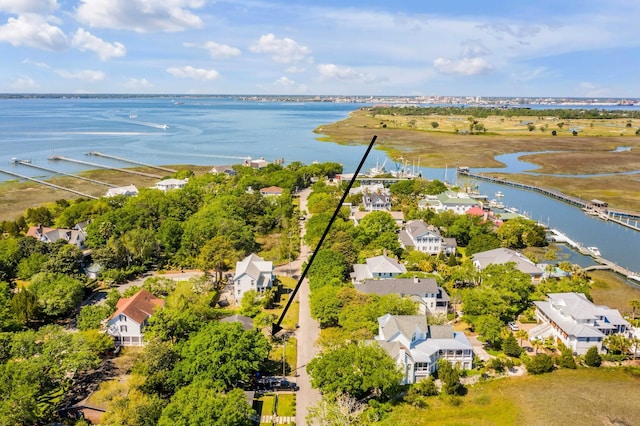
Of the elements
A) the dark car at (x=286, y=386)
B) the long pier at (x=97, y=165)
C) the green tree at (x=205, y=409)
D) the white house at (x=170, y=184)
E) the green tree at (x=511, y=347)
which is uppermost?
the long pier at (x=97, y=165)

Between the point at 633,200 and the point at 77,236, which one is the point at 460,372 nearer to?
the point at 77,236

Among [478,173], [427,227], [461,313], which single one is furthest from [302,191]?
[461,313]

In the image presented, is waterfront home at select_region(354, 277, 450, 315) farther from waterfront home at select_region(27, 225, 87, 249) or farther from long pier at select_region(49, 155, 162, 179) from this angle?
long pier at select_region(49, 155, 162, 179)

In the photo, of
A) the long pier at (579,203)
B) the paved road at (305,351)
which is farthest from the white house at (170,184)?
the long pier at (579,203)

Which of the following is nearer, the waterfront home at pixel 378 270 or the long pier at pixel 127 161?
the waterfront home at pixel 378 270

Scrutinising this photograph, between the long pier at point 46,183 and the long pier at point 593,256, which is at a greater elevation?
the long pier at point 46,183

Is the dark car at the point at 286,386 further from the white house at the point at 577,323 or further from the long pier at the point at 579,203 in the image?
the long pier at the point at 579,203

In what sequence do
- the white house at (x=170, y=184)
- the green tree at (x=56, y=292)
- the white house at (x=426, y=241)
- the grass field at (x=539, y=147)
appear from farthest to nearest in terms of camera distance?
the grass field at (x=539, y=147)
the white house at (x=170, y=184)
the white house at (x=426, y=241)
the green tree at (x=56, y=292)
